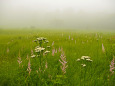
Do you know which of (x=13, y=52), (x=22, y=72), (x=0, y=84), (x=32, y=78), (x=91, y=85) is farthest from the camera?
(x=13, y=52)

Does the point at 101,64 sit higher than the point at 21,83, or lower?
higher

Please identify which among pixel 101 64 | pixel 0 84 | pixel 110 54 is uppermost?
pixel 110 54

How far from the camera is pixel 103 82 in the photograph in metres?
2.96

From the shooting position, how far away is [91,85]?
282 centimetres

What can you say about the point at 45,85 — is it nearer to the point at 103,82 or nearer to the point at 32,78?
the point at 32,78

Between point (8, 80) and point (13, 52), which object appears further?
point (13, 52)

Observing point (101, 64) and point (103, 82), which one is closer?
point (103, 82)

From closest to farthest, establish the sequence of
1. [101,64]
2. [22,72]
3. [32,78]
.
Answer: [32,78] → [22,72] → [101,64]

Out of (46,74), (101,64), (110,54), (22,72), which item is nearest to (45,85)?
(46,74)

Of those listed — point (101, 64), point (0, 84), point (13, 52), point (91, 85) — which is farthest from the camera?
point (13, 52)

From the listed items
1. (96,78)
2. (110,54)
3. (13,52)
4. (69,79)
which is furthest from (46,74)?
(13,52)

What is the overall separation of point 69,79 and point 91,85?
703 millimetres

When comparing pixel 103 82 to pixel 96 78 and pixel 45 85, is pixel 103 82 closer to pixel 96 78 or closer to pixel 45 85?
pixel 96 78

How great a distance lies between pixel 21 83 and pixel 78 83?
1.84 meters
